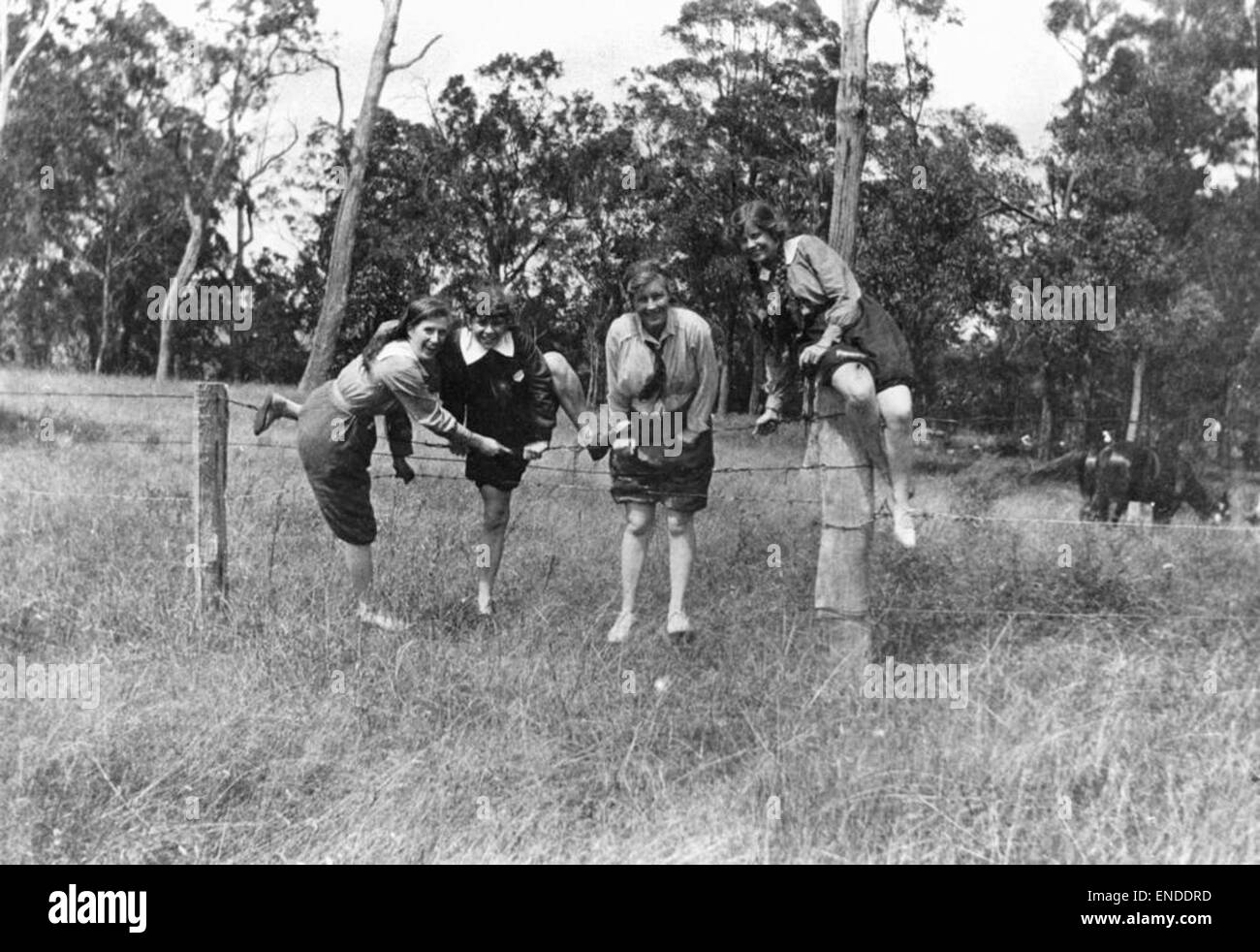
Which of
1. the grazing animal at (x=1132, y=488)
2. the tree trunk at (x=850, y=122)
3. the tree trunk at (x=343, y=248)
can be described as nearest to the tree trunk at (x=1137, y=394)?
the grazing animal at (x=1132, y=488)

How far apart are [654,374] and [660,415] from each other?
0.63 ft

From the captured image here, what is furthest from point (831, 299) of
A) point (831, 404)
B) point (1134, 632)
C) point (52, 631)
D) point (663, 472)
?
point (52, 631)

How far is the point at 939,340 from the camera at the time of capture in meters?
14.8

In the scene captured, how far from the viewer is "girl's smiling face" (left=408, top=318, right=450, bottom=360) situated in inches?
189

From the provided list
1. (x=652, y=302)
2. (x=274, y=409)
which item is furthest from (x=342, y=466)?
(x=652, y=302)

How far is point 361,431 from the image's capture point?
16.6 ft

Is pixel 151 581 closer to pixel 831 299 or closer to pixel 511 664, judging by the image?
pixel 511 664

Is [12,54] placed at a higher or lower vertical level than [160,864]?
higher

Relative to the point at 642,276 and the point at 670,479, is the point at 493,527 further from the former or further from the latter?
the point at 642,276

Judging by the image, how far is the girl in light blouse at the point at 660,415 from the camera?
15.9ft

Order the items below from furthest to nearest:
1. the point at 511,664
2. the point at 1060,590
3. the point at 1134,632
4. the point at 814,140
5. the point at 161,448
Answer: the point at 814,140 < the point at 161,448 < the point at 1060,590 < the point at 1134,632 < the point at 511,664

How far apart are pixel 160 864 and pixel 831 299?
3132mm

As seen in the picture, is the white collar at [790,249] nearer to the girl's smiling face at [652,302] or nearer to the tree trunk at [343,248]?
the girl's smiling face at [652,302]

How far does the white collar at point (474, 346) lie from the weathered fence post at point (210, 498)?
1147 mm
